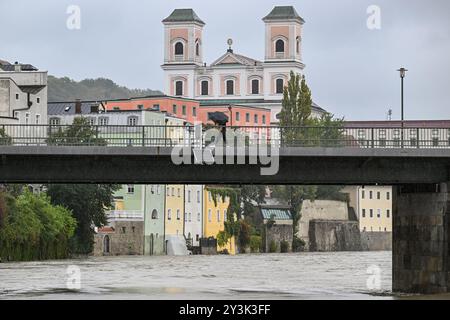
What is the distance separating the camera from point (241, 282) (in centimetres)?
8831

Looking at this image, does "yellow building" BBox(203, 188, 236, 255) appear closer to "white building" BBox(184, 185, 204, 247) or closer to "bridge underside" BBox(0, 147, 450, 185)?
"white building" BBox(184, 185, 204, 247)

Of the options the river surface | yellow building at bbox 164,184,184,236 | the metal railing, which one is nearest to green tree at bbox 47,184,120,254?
the river surface

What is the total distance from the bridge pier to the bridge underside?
1.20 meters

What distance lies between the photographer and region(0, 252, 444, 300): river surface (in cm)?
7206

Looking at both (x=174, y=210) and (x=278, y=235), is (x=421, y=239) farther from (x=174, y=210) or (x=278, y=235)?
(x=278, y=235)

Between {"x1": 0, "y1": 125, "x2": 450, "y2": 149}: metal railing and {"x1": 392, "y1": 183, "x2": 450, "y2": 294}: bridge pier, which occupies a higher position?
{"x1": 0, "y1": 125, "x2": 450, "y2": 149}: metal railing

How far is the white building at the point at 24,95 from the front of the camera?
15338 centimetres

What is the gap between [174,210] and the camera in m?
173

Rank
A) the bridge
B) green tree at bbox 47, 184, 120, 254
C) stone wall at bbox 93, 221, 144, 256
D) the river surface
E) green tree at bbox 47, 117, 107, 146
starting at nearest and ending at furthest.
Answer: the bridge → the river surface → green tree at bbox 47, 117, 107, 146 → green tree at bbox 47, 184, 120, 254 → stone wall at bbox 93, 221, 144, 256

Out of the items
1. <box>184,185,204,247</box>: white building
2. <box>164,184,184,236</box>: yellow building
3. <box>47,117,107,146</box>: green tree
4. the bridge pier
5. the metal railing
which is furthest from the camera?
<box>184,185,204,247</box>: white building

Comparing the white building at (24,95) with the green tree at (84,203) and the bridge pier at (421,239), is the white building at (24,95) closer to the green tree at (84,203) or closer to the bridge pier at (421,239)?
the green tree at (84,203)

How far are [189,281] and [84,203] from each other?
180ft
